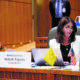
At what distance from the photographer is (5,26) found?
6734 millimetres

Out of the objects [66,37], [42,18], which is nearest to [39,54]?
[66,37]

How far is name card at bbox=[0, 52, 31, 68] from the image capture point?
1.74m

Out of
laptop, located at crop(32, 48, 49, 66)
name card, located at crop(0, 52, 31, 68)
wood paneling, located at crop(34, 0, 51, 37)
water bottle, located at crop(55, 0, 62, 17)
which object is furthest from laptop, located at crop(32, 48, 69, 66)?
wood paneling, located at crop(34, 0, 51, 37)

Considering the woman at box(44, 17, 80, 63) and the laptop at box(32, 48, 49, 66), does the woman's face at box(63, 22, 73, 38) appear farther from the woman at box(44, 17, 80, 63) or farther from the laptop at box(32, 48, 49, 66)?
the laptop at box(32, 48, 49, 66)

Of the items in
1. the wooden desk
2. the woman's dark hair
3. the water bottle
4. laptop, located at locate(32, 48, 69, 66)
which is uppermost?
the water bottle

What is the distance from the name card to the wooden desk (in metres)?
0.06

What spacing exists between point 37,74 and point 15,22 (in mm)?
5551

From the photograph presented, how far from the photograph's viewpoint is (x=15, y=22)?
7121 millimetres

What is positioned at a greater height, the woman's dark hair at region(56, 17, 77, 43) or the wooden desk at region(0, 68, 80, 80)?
the woman's dark hair at region(56, 17, 77, 43)

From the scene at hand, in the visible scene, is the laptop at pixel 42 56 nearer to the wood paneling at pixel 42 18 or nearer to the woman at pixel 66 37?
the woman at pixel 66 37

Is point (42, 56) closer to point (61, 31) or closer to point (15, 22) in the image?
point (61, 31)

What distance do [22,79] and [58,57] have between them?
15.1 inches

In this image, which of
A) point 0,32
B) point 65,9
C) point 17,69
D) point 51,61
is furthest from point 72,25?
point 0,32

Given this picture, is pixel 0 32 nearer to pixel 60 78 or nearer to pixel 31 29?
pixel 31 29
